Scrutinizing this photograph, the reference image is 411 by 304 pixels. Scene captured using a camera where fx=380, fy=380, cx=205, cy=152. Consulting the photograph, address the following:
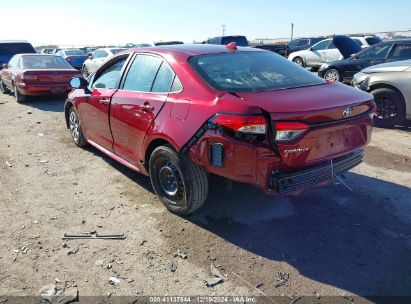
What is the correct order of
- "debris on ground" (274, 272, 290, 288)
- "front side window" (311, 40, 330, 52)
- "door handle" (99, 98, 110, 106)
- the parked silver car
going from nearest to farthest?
"debris on ground" (274, 272, 290, 288)
"door handle" (99, 98, 110, 106)
the parked silver car
"front side window" (311, 40, 330, 52)

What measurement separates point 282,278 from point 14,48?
1726 cm

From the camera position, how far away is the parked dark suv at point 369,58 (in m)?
9.60

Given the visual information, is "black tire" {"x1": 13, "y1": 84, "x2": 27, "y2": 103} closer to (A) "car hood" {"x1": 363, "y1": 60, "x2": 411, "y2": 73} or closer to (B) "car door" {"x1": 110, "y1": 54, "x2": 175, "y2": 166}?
(B) "car door" {"x1": 110, "y1": 54, "x2": 175, "y2": 166}

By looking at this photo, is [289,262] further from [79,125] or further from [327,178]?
[79,125]

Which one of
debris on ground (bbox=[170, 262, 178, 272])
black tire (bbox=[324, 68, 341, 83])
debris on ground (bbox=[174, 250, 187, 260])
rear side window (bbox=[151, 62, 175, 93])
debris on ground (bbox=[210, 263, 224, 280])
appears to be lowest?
debris on ground (bbox=[170, 262, 178, 272])

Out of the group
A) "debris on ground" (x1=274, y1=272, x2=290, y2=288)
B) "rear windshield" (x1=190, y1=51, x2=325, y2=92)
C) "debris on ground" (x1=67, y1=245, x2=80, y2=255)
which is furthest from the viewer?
"rear windshield" (x1=190, y1=51, x2=325, y2=92)

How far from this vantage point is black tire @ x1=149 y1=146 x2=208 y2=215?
3523 millimetres

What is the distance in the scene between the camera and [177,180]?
3.73 meters

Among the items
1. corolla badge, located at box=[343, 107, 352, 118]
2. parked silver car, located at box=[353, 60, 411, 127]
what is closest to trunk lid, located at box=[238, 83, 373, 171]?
corolla badge, located at box=[343, 107, 352, 118]

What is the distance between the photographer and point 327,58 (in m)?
17.2

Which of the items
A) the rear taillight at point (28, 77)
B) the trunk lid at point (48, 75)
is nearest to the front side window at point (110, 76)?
the trunk lid at point (48, 75)

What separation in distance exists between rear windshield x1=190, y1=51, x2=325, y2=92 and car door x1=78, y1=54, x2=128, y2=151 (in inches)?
54.5

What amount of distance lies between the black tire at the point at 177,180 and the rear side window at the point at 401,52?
8164 millimetres

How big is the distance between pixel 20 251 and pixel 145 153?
1.50 metres
